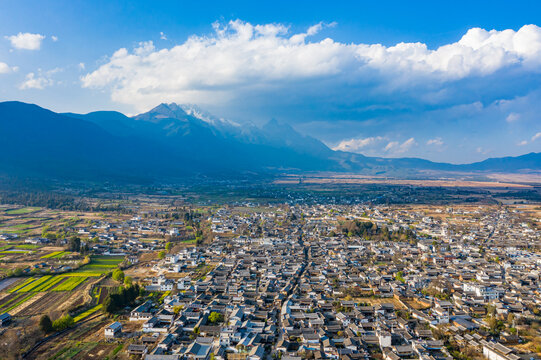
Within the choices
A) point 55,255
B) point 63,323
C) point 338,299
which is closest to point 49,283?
point 55,255

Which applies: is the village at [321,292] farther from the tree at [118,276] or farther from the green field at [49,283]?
the green field at [49,283]

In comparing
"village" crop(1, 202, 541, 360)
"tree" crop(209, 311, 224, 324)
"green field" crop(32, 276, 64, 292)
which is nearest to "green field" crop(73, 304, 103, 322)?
"village" crop(1, 202, 541, 360)

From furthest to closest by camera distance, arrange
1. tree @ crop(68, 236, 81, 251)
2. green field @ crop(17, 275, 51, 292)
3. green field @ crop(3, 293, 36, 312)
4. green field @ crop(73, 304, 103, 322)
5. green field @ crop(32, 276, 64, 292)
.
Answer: tree @ crop(68, 236, 81, 251), green field @ crop(32, 276, 64, 292), green field @ crop(17, 275, 51, 292), green field @ crop(3, 293, 36, 312), green field @ crop(73, 304, 103, 322)

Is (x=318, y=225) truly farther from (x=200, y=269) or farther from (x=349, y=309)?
(x=349, y=309)

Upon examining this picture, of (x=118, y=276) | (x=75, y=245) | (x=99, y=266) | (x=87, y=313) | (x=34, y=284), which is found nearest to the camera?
(x=87, y=313)

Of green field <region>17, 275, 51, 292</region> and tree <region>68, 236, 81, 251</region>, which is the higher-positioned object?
tree <region>68, 236, 81, 251</region>

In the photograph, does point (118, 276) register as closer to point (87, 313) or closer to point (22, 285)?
point (87, 313)

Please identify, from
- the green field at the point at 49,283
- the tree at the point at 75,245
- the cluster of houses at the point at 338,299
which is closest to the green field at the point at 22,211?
the tree at the point at 75,245

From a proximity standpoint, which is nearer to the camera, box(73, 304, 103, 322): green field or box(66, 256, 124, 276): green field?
box(73, 304, 103, 322): green field

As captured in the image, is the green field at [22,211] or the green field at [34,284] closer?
the green field at [34,284]

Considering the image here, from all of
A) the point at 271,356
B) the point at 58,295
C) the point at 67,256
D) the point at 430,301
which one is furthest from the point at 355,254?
the point at 67,256

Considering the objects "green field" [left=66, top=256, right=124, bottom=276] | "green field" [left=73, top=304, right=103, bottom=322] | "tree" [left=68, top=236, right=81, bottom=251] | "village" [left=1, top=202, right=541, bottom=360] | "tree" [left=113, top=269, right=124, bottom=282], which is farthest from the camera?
"tree" [left=68, top=236, right=81, bottom=251]

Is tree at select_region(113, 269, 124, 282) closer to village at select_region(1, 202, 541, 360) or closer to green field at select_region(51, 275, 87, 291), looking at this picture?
village at select_region(1, 202, 541, 360)
